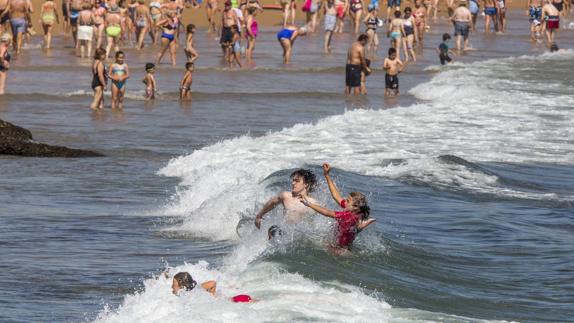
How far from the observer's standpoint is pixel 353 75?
3170 cm

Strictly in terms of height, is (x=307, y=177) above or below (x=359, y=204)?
above

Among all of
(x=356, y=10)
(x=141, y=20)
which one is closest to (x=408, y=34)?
(x=356, y=10)

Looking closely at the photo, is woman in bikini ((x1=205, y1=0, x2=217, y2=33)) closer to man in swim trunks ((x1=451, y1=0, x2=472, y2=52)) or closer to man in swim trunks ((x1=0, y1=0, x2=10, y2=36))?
man in swim trunks ((x1=451, y1=0, x2=472, y2=52))

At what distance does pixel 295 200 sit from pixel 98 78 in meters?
14.0

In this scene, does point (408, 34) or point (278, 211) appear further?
point (408, 34)

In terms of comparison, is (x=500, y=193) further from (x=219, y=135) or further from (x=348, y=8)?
(x=348, y=8)

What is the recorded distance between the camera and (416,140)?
25.6 metres

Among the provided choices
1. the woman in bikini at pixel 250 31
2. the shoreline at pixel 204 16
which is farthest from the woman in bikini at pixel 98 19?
the shoreline at pixel 204 16

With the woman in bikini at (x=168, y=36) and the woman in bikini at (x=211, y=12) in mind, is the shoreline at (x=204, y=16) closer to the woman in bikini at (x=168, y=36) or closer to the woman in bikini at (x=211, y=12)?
the woman in bikini at (x=211, y=12)

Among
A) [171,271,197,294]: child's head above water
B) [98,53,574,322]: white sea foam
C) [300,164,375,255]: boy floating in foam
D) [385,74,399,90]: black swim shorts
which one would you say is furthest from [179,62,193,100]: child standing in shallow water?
[171,271,197,294]: child's head above water

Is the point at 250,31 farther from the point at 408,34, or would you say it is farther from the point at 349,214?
the point at 349,214

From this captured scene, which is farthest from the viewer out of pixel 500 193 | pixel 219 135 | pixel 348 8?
pixel 348 8

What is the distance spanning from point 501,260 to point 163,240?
143 inches

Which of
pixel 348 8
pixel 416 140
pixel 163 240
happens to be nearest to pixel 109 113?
pixel 416 140
